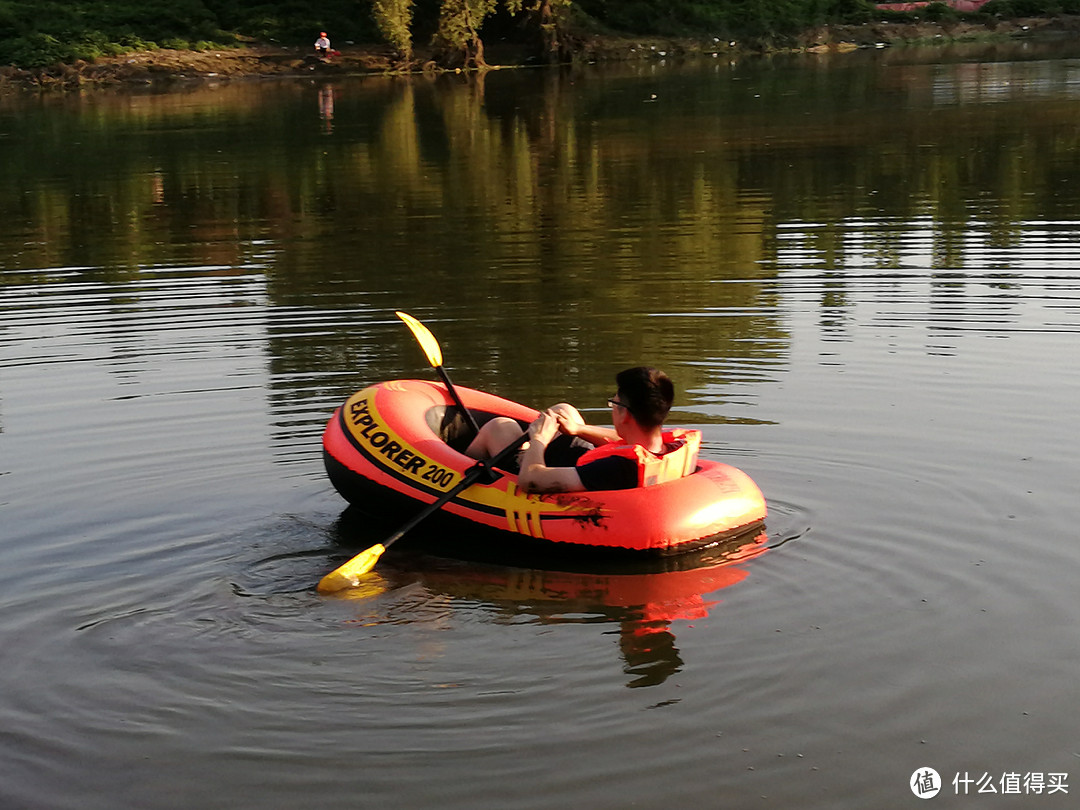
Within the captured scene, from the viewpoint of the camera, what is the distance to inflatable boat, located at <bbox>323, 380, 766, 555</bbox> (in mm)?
6266

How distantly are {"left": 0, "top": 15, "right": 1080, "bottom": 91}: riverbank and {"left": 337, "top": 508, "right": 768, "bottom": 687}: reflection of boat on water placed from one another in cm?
3554

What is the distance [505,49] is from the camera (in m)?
46.2

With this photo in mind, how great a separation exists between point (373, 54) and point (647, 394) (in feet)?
128

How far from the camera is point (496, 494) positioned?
6543 mm

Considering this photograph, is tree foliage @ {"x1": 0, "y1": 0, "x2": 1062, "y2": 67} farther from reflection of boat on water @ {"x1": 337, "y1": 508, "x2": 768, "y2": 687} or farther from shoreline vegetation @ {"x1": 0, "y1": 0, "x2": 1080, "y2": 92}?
reflection of boat on water @ {"x1": 337, "y1": 508, "x2": 768, "y2": 687}

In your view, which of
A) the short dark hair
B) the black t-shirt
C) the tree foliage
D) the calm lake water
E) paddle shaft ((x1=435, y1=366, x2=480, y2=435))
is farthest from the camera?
the tree foliage

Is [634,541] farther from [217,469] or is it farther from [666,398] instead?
[217,469]

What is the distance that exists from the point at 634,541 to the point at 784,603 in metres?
0.77

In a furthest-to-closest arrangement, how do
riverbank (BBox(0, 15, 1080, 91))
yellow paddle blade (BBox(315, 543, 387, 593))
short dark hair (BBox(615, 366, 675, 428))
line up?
riverbank (BBox(0, 15, 1080, 91)) < short dark hair (BBox(615, 366, 675, 428)) < yellow paddle blade (BBox(315, 543, 387, 593))

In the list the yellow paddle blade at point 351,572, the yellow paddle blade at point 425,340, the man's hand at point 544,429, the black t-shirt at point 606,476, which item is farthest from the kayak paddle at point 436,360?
the yellow paddle blade at point 351,572

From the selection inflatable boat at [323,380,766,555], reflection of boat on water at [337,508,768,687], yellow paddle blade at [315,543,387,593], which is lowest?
reflection of boat on water at [337,508,768,687]

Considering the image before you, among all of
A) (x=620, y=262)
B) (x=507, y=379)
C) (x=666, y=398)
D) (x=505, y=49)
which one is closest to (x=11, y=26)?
(x=505, y=49)

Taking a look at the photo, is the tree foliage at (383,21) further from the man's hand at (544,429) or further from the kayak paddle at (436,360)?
the man's hand at (544,429)

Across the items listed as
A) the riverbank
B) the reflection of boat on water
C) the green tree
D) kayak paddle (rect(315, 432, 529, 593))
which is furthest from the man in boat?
the green tree
